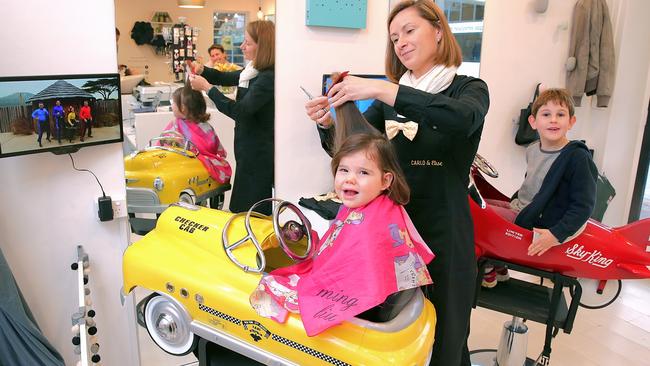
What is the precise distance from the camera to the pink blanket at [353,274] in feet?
4.19

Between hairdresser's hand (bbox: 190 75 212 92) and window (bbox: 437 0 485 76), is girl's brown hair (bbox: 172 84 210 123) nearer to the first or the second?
hairdresser's hand (bbox: 190 75 212 92)

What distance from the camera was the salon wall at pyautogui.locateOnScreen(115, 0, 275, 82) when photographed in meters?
1.86

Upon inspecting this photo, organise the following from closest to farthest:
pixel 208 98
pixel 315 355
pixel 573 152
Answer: pixel 315 355
pixel 573 152
pixel 208 98

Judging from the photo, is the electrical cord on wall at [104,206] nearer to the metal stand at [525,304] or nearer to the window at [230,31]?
the window at [230,31]

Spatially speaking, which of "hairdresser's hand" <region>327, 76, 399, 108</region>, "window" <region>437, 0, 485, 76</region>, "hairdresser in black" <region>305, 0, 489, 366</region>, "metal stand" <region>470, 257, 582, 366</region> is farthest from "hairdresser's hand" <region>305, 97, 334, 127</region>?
"window" <region>437, 0, 485, 76</region>

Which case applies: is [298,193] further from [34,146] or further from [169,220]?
[34,146]

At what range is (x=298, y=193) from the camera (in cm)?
249

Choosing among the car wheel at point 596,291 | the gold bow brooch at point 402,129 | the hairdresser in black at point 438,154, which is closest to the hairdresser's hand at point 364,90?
the hairdresser in black at point 438,154

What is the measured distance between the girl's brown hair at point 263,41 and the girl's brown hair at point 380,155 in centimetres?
99

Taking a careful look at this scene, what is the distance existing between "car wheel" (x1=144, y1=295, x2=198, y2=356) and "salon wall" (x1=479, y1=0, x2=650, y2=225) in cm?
244

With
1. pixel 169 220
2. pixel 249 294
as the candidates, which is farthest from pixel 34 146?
pixel 249 294

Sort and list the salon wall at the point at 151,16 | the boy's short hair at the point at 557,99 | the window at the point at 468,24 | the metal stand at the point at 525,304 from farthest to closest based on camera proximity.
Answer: the window at the point at 468,24
the boy's short hair at the point at 557,99
the metal stand at the point at 525,304
the salon wall at the point at 151,16

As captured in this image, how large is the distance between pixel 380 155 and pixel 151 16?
1157 millimetres

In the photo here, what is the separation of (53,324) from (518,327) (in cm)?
203
